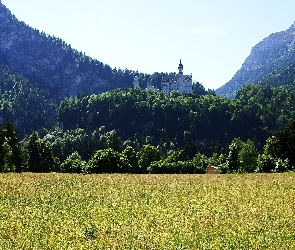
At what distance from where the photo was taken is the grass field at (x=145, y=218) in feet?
44.7

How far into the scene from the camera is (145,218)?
17391 millimetres

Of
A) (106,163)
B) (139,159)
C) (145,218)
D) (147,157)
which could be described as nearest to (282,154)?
(106,163)

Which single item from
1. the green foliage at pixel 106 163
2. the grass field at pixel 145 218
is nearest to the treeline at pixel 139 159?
the green foliage at pixel 106 163

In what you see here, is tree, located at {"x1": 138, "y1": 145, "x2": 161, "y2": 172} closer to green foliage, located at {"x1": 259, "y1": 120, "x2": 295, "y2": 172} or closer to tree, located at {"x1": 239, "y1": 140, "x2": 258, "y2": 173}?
tree, located at {"x1": 239, "y1": 140, "x2": 258, "y2": 173}

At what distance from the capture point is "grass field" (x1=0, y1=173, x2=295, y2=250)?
44.7 ft

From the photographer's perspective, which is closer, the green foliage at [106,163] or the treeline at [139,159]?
the green foliage at [106,163]

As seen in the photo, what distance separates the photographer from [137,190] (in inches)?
1069

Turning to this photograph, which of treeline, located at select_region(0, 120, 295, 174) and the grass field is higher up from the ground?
treeline, located at select_region(0, 120, 295, 174)

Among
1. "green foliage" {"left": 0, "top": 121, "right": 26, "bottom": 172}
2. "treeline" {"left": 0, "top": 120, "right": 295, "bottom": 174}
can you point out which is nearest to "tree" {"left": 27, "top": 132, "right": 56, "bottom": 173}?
"treeline" {"left": 0, "top": 120, "right": 295, "bottom": 174}

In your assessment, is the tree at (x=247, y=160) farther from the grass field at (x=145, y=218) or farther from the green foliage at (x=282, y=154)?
the grass field at (x=145, y=218)

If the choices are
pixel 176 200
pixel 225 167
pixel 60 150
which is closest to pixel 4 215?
pixel 176 200

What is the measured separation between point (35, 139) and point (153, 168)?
3060 centimetres

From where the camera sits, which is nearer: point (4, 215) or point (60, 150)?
point (4, 215)

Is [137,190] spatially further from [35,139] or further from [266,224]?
[35,139]
